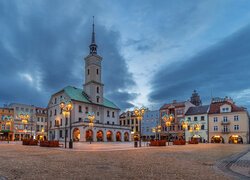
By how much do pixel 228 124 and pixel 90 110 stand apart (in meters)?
41.5

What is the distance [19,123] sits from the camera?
3174 inches

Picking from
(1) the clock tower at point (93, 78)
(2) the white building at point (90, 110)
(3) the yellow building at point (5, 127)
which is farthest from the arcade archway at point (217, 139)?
(3) the yellow building at point (5, 127)

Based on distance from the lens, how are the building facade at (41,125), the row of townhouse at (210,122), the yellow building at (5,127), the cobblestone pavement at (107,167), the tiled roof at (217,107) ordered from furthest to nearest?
the building facade at (41,125)
the yellow building at (5,127)
the tiled roof at (217,107)
the row of townhouse at (210,122)
the cobblestone pavement at (107,167)

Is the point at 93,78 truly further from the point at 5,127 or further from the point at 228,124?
the point at 228,124

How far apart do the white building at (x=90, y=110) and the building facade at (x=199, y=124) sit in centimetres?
2003

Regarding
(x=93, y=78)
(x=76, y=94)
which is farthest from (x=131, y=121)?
(x=76, y=94)

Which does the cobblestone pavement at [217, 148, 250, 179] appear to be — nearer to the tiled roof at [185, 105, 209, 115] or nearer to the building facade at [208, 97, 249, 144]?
the building facade at [208, 97, 249, 144]

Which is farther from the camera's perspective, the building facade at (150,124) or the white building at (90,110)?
the building facade at (150,124)

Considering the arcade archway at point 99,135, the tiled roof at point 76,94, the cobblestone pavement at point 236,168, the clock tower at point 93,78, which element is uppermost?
the clock tower at point 93,78

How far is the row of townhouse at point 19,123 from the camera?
7656 cm

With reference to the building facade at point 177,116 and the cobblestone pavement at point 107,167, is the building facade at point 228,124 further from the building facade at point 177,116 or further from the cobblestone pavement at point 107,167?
the cobblestone pavement at point 107,167

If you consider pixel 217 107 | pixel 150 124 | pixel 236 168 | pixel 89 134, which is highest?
pixel 217 107

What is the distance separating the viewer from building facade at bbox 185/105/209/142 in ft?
241

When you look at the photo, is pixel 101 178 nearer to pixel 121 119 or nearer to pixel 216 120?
pixel 216 120
